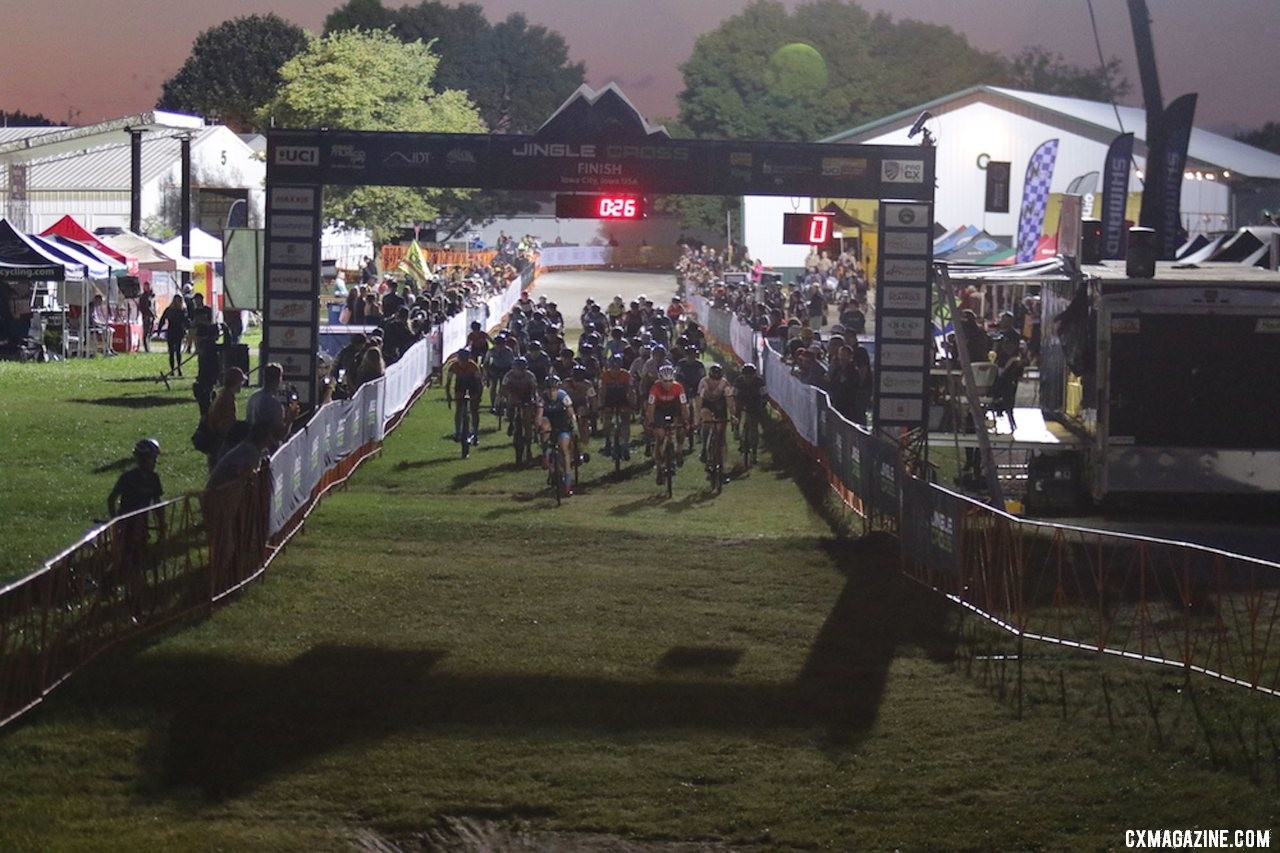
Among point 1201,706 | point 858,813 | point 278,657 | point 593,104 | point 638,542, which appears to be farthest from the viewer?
point 593,104

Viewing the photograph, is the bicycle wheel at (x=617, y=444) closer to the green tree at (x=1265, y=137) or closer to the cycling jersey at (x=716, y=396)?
the cycling jersey at (x=716, y=396)

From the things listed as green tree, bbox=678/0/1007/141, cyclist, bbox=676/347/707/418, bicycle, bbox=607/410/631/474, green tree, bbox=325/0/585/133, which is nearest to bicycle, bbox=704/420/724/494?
bicycle, bbox=607/410/631/474

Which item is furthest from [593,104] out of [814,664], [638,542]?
[814,664]

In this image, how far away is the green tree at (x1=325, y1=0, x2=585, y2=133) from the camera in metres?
127

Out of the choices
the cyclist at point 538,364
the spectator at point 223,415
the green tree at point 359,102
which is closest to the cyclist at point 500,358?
the cyclist at point 538,364

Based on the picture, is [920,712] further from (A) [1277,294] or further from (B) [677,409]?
(B) [677,409]

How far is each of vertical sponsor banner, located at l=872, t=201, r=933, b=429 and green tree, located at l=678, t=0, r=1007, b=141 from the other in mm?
86839

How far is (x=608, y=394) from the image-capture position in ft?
77.0

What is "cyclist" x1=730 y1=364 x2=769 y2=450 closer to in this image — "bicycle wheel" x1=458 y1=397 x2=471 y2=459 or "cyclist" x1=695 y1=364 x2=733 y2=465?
"cyclist" x1=695 y1=364 x2=733 y2=465

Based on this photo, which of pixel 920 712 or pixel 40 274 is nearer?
pixel 920 712

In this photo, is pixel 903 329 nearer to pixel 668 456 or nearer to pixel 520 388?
pixel 668 456

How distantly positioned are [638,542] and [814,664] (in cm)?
525

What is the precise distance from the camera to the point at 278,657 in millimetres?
12422

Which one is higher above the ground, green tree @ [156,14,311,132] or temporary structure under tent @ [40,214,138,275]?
green tree @ [156,14,311,132]
